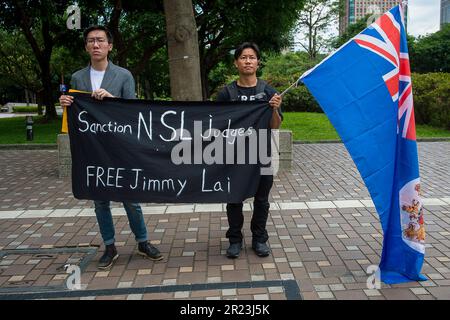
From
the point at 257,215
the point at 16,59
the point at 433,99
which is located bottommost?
the point at 257,215

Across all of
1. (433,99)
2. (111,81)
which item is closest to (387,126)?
(111,81)

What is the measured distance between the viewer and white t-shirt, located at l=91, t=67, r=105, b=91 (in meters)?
4.26

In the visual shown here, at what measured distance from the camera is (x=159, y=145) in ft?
14.0

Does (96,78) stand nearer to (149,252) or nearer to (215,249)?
(149,252)

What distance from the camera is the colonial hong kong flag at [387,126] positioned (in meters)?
3.71

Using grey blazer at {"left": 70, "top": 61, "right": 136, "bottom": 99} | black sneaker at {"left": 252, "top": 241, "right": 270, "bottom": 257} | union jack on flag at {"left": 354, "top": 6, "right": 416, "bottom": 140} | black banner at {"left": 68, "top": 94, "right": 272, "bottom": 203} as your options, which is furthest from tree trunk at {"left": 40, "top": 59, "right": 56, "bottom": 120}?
union jack on flag at {"left": 354, "top": 6, "right": 416, "bottom": 140}

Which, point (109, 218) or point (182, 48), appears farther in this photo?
point (182, 48)

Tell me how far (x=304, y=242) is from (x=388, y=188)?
56.5 inches

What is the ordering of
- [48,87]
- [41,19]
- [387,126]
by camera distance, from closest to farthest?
1. [387,126]
2. [41,19]
3. [48,87]

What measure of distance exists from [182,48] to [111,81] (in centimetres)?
436

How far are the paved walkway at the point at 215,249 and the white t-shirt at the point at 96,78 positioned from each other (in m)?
1.71

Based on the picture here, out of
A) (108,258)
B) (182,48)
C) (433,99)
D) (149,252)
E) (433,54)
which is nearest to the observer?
(108,258)

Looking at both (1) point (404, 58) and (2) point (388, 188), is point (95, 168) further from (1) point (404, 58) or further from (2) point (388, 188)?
(1) point (404, 58)

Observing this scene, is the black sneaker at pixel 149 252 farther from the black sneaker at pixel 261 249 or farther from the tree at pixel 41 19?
the tree at pixel 41 19
